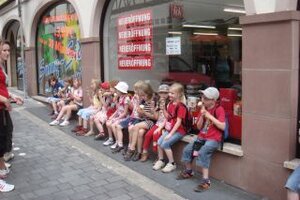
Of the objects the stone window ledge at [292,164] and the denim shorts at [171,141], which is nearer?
the stone window ledge at [292,164]

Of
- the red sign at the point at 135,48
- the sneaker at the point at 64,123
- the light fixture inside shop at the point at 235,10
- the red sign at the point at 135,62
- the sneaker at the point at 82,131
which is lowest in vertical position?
the sneaker at the point at 82,131

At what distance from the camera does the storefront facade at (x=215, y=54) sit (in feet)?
12.9

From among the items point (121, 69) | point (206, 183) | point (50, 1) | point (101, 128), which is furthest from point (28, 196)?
point (50, 1)

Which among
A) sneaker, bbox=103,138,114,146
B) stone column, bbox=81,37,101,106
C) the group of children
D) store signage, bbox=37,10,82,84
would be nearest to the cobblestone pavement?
sneaker, bbox=103,138,114,146

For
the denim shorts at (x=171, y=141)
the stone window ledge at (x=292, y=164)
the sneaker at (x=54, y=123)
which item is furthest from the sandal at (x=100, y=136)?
the stone window ledge at (x=292, y=164)

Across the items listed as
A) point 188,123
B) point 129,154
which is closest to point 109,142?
point 129,154

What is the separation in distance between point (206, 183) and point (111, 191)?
1125 mm

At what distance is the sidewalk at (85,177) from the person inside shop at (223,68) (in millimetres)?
1354

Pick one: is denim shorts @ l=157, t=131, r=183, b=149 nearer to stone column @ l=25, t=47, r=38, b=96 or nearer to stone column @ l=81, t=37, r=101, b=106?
stone column @ l=81, t=37, r=101, b=106

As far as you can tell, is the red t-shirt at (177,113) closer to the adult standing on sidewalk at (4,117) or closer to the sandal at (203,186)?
the sandal at (203,186)

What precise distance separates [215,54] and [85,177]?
8.04 ft

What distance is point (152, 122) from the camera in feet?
18.9

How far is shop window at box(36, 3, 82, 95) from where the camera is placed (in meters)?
9.25

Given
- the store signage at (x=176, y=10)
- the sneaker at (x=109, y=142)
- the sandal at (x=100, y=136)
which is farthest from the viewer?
the sandal at (x=100, y=136)
